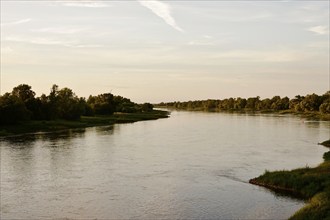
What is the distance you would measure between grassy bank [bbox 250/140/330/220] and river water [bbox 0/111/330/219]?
4.94ft

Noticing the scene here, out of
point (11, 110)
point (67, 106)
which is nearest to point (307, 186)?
point (11, 110)

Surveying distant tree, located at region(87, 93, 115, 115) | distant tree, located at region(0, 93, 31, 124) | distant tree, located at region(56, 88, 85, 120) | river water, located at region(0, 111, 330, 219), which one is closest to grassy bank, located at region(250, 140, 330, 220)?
river water, located at region(0, 111, 330, 219)

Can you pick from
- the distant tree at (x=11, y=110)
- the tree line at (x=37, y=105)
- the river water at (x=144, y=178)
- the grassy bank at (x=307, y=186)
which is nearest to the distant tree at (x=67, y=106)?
the tree line at (x=37, y=105)

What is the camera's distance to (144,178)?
141 feet

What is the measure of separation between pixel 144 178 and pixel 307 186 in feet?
53.5

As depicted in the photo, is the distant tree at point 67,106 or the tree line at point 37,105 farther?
the distant tree at point 67,106

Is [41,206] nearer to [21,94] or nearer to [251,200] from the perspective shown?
[251,200]

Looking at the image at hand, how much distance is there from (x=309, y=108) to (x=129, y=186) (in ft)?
575

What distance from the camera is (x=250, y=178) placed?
42688mm

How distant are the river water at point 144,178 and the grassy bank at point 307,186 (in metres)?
1.51

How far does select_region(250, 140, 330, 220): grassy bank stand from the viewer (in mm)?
27984

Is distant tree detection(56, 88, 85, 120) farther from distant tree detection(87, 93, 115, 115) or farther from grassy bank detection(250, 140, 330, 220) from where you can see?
grassy bank detection(250, 140, 330, 220)

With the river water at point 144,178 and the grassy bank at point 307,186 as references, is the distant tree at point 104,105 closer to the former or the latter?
the river water at point 144,178

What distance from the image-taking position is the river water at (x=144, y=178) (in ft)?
103
